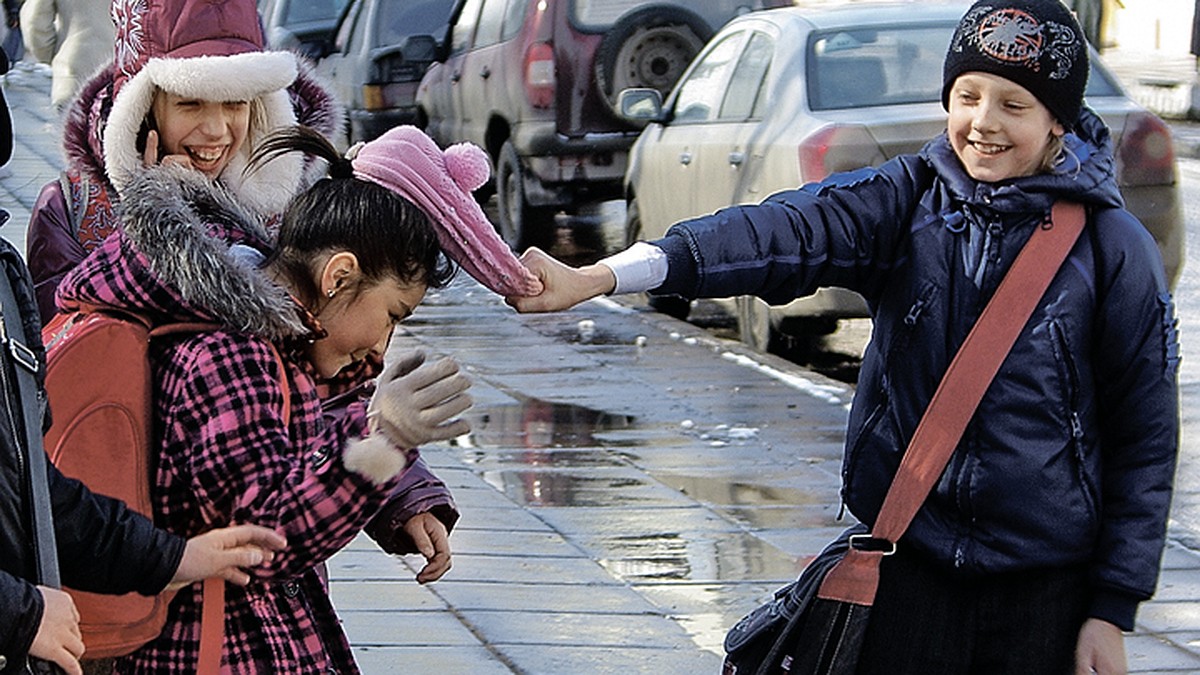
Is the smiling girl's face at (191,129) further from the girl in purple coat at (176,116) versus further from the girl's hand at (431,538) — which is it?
the girl's hand at (431,538)

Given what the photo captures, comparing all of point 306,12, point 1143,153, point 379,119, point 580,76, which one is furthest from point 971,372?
point 306,12

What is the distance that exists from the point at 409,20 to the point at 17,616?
13.6m

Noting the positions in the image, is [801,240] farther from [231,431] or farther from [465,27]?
[465,27]

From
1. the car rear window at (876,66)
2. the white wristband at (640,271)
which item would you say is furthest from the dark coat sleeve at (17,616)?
the car rear window at (876,66)

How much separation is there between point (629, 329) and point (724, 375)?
1394 millimetres

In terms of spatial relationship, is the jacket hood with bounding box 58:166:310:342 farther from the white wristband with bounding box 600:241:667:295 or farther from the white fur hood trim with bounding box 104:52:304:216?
the white wristband with bounding box 600:241:667:295

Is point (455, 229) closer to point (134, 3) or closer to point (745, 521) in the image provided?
point (134, 3)

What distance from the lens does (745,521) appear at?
620 cm

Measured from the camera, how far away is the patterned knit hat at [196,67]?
3.56 meters

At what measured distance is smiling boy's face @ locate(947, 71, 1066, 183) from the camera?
10.5 ft

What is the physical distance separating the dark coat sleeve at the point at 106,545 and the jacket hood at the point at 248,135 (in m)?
0.59

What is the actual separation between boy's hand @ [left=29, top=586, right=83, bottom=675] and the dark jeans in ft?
4.41

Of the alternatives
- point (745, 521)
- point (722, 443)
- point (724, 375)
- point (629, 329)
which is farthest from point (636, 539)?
point (629, 329)

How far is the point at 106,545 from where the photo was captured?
8.68ft
